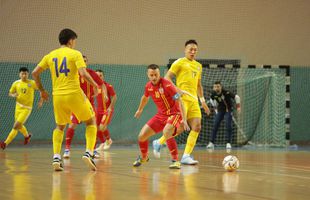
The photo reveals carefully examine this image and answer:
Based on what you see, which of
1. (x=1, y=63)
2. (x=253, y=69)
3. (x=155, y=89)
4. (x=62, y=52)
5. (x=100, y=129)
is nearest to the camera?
(x=62, y=52)

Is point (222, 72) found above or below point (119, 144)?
above

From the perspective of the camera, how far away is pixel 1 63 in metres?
20.8

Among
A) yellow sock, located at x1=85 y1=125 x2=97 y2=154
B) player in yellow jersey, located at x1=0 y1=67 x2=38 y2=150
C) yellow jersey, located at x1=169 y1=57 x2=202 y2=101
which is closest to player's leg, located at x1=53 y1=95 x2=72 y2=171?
yellow sock, located at x1=85 y1=125 x2=97 y2=154

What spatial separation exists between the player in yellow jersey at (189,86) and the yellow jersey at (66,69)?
2604 mm

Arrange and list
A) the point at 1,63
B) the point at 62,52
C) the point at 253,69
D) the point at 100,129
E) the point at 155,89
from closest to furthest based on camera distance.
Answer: the point at 62,52
the point at 155,89
the point at 100,129
the point at 1,63
the point at 253,69

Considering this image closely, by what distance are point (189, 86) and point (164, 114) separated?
1.30 metres

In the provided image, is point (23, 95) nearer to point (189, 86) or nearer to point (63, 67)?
point (189, 86)

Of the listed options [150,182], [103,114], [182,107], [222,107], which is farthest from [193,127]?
[222,107]

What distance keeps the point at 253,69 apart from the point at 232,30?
183cm

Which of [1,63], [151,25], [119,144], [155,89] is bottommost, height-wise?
[119,144]

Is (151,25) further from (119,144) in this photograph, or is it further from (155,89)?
(155,89)

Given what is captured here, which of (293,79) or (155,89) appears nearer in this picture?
(155,89)

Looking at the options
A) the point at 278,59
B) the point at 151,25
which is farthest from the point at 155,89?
the point at 278,59

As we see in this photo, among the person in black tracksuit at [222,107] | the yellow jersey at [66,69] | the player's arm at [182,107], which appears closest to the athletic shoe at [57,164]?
the yellow jersey at [66,69]
